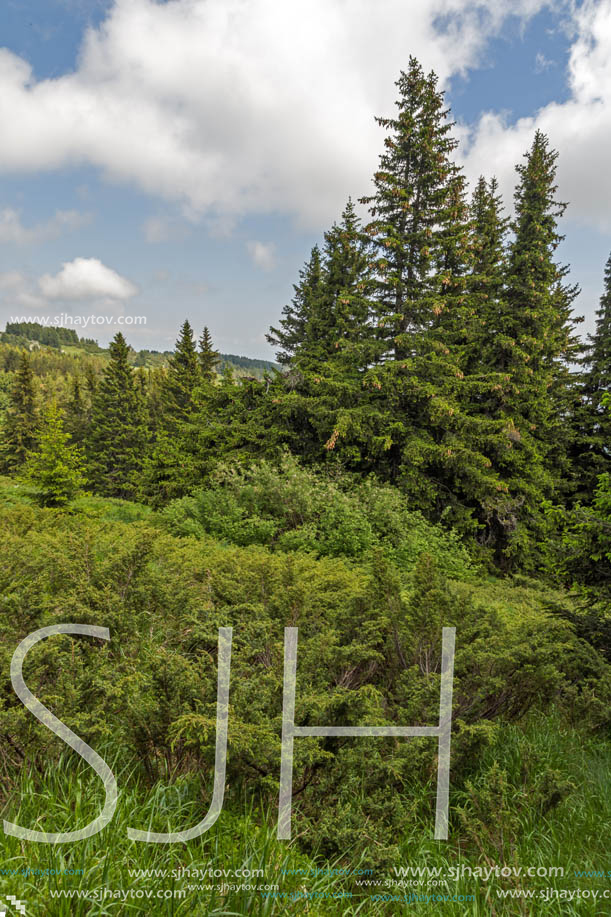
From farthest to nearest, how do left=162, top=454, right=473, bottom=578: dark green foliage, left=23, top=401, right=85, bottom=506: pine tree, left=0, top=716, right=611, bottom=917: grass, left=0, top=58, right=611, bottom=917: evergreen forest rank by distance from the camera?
left=23, top=401, right=85, bottom=506: pine tree → left=162, top=454, right=473, bottom=578: dark green foliage → left=0, top=58, right=611, bottom=917: evergreen forest → left=0, top=716, right=611, bottom=917: grass

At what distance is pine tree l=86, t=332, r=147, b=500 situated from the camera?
33.3 metres

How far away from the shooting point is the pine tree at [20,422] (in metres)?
37.3

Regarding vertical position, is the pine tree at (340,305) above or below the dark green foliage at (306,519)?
above

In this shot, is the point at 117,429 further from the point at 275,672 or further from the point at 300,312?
the point at 275,672

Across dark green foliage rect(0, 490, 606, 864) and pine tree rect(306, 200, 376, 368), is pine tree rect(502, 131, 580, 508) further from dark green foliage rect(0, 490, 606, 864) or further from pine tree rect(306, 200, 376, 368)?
dark green foliage rect(0, 490, 606, 864)

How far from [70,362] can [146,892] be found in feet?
511

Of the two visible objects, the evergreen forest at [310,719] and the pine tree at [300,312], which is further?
the pine tree at [300,312]

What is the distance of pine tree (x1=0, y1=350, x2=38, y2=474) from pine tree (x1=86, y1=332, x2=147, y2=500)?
7.37 m

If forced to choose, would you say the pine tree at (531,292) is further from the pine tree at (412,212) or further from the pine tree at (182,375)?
the pine tree at (182,375)

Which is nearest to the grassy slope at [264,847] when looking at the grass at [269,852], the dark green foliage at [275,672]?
the grass at [269,852]

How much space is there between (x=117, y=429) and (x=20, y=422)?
35.8ft

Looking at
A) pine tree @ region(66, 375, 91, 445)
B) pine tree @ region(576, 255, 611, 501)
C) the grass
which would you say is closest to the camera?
the grass

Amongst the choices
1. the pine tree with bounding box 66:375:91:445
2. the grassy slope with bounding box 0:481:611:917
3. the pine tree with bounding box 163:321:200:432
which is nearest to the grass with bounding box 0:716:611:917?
the grassy slope with bounding box 0:481:611:917

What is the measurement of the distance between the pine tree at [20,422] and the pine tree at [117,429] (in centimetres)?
737
